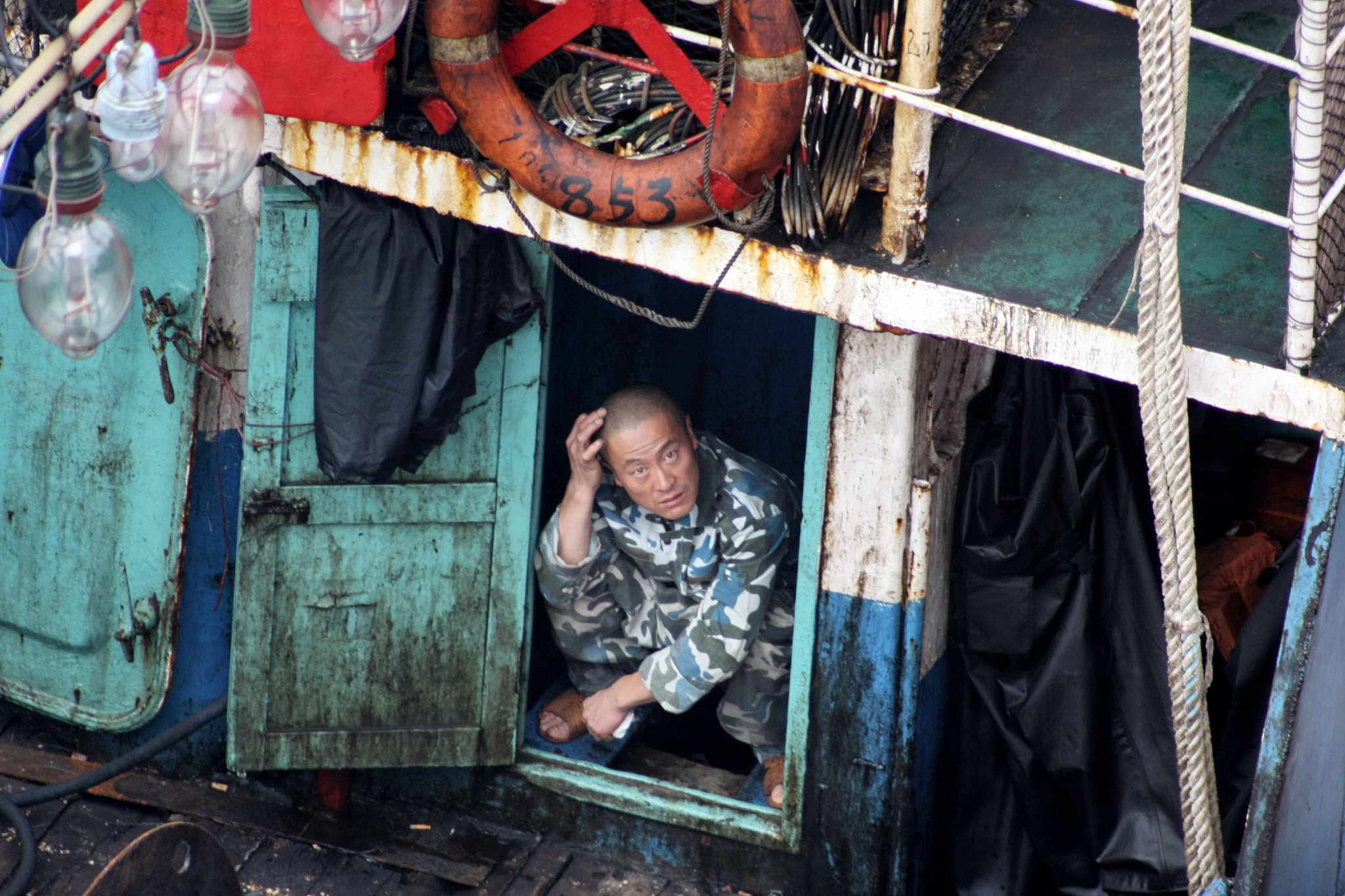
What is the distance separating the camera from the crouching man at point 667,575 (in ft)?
14.5

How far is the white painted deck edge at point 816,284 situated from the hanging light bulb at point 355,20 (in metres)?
0.91

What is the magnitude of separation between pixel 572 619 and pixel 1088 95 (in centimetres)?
247

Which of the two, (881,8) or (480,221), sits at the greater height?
(881,8)

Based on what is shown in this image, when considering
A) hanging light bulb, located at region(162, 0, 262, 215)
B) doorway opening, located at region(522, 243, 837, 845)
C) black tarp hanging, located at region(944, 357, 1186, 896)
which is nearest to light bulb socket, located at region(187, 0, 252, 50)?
hanging light bulb, located at region(162, 0, 262, 215)

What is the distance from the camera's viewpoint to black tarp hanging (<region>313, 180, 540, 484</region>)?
3986 millimetres

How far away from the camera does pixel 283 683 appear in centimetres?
446

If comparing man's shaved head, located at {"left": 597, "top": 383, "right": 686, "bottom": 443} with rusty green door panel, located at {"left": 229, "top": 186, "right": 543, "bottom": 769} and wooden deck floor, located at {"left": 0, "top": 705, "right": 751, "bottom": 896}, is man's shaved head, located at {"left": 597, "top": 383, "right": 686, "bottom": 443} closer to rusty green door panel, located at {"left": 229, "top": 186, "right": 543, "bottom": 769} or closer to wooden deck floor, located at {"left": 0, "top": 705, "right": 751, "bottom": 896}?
rusty green door panel, located at {"left": 229, "top": 186, "right": 543, "bottom": 769}

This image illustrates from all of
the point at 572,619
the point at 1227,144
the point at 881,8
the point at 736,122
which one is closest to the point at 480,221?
the point at 736,122

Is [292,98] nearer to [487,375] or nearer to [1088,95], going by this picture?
[487,375]

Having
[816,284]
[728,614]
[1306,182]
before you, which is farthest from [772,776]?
[1306,182]

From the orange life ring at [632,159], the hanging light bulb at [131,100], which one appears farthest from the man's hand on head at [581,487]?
the hanging light bulb at [131,100]

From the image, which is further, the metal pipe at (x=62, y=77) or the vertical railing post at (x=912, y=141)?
the vertical railing post at (x=912, y=141)

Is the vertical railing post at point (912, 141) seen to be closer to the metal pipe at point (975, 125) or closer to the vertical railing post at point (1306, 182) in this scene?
the metal pipe at point (975, 125)

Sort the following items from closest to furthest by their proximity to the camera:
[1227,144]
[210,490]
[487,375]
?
[1227,144]
[487,375]
[210,490]
